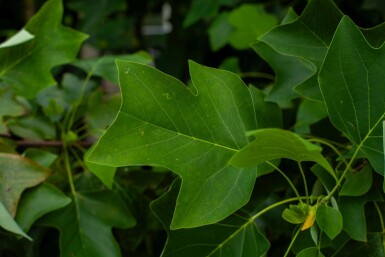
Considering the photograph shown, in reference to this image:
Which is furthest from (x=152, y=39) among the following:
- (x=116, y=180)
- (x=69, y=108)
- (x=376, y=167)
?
(x=376, y=167)

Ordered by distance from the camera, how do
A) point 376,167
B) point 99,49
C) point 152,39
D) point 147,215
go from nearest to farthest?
point 376,167
point 147,215
point 99,49
point 152,39

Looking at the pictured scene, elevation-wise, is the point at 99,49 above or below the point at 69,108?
below

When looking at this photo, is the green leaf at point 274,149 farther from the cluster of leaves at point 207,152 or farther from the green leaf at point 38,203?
the green leaf at point 38,203

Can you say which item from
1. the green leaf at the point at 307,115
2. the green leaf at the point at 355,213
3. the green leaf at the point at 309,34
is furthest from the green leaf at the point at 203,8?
the green leaf at the point at 355,213

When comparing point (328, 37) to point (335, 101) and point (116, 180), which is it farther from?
point (116, 180)

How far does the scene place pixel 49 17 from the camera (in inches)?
28.2

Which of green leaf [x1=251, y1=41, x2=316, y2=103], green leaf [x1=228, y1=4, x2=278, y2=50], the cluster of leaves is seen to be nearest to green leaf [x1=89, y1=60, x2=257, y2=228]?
the cluster of leaves

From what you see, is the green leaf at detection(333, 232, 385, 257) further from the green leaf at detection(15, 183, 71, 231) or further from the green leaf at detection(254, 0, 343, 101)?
the green leaf at detection(15, 183, 71, 231)

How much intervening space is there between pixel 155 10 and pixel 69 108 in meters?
0.86

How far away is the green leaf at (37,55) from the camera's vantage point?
2.31 feet

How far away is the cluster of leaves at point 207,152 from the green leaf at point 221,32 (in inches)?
14.7

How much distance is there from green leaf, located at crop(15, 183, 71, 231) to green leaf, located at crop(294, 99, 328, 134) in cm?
27

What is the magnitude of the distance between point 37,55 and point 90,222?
21cm

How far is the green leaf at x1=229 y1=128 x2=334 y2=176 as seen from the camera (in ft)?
1.41
